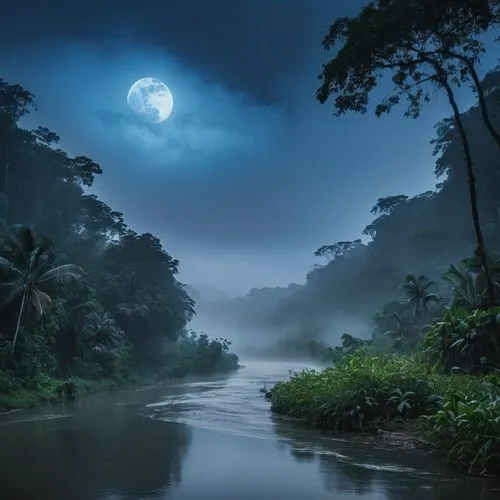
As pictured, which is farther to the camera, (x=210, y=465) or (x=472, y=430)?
(x=210, y=465)

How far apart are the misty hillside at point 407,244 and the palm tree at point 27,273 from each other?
3744 cm

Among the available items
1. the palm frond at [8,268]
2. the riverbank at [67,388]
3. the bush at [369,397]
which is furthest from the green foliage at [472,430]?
the palm frond at [8,268]

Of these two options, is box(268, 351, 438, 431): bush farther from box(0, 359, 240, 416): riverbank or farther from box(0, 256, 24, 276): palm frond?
box(0, 256, 24, 276): palm frond

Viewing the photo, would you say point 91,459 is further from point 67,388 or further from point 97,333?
point 97,333

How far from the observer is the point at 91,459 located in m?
12.3

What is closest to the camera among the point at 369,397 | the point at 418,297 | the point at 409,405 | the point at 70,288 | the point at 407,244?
the point at 409,405

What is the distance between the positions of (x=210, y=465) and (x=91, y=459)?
281 centimetres

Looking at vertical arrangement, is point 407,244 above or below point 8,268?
above

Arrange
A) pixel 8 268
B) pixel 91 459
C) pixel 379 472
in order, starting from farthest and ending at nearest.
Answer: pixel 8 268, pixel 91 459, pixel 379 472

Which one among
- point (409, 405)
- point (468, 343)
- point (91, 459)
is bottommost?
point (91, 459)

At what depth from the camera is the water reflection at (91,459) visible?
9.25 metres

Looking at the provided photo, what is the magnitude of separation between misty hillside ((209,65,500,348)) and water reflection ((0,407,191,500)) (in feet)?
136

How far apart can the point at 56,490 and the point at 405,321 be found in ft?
152

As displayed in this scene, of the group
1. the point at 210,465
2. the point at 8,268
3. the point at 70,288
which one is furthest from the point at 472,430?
the point at 70,288
